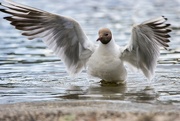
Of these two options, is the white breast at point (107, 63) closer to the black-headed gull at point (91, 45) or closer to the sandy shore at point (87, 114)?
the black-headed gull at point (91, 45)

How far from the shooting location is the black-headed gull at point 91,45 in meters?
9.24

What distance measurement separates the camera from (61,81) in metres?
9.87

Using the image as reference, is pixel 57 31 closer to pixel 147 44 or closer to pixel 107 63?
pixel 107 63

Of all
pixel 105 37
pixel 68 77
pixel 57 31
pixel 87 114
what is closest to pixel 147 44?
pixel 105 37

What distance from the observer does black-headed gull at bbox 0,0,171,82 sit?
924 cm

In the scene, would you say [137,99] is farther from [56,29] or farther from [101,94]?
[56,29]

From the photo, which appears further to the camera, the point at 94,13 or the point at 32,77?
the point at 94,13

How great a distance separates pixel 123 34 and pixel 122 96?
618cm

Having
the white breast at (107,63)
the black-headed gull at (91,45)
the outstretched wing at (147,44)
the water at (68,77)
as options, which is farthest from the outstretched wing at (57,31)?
the outstretched wing at (147,44)

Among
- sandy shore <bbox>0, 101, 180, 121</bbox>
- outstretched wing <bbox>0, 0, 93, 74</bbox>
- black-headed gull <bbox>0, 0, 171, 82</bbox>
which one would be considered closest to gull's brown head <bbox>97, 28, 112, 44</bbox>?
black-headed gull <bbox>0, 0, 171, 82</bbox>

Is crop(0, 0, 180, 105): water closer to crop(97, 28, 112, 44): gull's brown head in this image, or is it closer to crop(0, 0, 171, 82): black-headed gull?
crop(0, 0, 171, 82): black-headed gull

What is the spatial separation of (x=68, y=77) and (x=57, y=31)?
95 centimetres

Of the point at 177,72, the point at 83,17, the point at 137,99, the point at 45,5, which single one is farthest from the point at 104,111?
the point at 45,5

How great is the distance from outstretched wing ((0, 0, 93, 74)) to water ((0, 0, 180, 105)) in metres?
0.39
